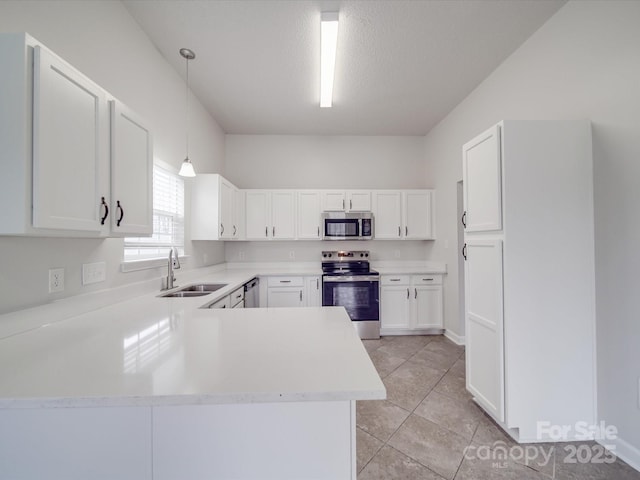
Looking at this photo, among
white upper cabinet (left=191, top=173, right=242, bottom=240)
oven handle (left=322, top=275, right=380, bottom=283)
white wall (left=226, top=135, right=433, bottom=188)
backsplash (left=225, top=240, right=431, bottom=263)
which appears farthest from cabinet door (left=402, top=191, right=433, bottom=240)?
white upper cabinet (left=191, top=173, right=242, bottom=240)

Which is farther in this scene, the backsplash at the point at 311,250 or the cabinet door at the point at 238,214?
the backsplash at the point at 311,250

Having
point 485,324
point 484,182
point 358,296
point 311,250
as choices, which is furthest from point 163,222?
point 485,324

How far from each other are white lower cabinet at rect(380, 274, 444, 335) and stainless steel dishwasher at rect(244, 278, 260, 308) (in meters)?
1.72

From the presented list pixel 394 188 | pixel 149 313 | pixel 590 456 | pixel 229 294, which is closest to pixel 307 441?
pixel 149 313

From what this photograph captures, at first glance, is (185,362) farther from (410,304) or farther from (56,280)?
(410,304)

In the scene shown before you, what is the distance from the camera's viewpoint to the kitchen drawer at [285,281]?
11.2ft

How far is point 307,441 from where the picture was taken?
2.52ft

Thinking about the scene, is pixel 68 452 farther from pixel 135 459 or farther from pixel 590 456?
pixel 590 456

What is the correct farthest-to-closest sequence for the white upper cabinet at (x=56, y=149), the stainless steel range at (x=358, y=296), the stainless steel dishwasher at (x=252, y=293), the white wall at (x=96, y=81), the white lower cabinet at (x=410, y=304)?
1. the white lower cabinet at (x=410, y=304)
2. the stainless steel range at (x=358, y=296)
3. the stainless steel dishwasher at (x=252, y=293)
4. the white wall at (x=96, y=81)
5. the white upper cabinet at (x=56, y=149)

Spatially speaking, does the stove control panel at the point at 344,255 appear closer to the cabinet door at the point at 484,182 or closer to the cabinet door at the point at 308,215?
the cabinet door at the point at 308,215

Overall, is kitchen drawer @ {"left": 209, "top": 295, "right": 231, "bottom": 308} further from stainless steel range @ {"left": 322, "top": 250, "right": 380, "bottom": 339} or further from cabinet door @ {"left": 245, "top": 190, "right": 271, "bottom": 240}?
cabinet door @ {"left": 245, "top": 190, "right": 271, "bottom": 240}

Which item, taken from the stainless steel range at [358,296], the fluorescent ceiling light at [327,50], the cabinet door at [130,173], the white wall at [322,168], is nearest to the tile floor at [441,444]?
the stainless steel range at [358,296]

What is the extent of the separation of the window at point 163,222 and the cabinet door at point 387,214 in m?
2.63

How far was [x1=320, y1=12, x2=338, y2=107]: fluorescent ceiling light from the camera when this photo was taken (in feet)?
6.30
